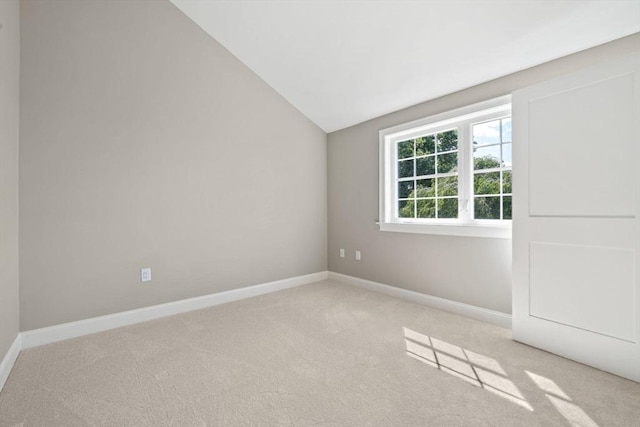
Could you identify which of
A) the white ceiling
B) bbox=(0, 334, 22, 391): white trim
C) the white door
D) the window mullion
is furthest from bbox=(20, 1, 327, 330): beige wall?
the white door

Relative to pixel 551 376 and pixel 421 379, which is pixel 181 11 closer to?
pixel 421 379

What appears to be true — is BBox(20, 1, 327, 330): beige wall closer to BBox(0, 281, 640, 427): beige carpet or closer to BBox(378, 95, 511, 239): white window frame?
BBox(0, 281, 640, 427): beige carpet

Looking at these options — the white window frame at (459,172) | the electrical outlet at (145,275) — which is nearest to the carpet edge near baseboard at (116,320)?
the electrical outlet at (145,275)

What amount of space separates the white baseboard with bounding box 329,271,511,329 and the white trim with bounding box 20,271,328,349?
3.19ft

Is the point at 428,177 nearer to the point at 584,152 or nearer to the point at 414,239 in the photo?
the point at 414,239

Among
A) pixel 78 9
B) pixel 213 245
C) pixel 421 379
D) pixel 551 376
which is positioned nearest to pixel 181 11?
pixel 78 9

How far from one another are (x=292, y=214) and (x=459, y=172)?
209 cm

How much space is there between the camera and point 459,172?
9.47 feet

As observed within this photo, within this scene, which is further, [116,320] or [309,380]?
[116,320]

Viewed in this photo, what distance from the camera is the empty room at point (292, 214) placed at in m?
1.71

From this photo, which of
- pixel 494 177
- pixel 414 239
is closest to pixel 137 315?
pixel 414 239

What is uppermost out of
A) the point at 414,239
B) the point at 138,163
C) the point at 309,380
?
the point at 138,163

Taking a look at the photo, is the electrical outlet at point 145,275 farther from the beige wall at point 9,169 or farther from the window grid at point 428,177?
the window grid at point 428,177

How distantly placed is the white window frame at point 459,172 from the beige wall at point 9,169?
→ 3.27 metres
